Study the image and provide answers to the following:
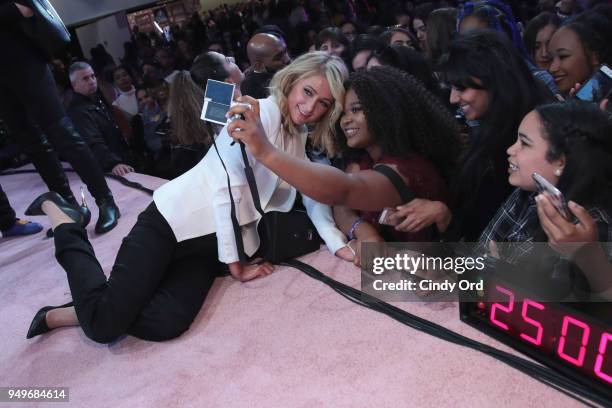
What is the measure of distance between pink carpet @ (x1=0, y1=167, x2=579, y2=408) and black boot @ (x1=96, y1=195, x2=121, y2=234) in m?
0.73

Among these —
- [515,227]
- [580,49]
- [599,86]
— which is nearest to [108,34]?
[580,49]

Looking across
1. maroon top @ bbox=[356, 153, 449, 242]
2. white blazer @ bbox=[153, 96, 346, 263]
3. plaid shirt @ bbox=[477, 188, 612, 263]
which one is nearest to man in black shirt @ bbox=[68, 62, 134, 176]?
white blazer @ bbox=[153, 96, 346, 263]

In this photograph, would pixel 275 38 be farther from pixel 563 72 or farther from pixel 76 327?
pixel 76 327

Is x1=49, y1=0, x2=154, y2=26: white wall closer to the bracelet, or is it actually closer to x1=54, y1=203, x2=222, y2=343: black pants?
x1=54, y1=203, x2=222, y2=343: black pants

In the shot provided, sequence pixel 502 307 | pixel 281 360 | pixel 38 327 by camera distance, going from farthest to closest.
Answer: pixel 38 327
pixel 281 360
pixel 502 307

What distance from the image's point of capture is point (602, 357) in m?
1.00

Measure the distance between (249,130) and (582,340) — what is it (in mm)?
1000

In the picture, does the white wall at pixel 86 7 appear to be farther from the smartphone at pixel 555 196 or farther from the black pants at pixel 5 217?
the smartphone at pixel 555 196

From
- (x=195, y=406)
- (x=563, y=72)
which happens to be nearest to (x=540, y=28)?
(x=563, y=72)

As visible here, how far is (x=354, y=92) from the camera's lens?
158 centimetres

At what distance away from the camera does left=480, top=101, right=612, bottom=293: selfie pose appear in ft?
3.28

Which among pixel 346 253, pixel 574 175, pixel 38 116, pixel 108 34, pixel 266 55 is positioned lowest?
pixel 346 253

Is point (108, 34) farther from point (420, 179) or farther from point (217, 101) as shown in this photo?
point (420, 179)

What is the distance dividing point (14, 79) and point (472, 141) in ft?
7.16
